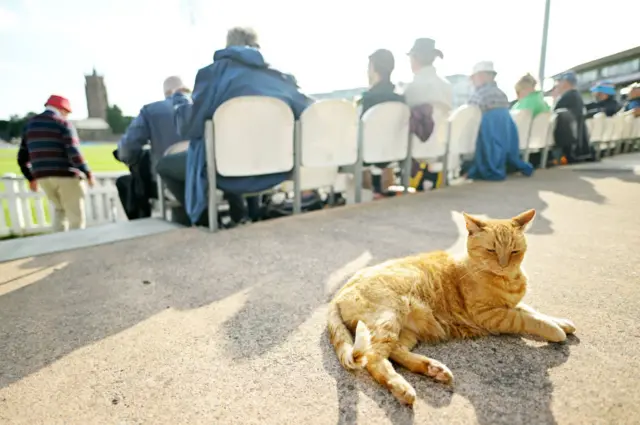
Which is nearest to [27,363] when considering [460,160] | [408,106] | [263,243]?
[263,243]

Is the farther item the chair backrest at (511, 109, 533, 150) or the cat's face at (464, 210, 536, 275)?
the chair backrest at (511, 109, 533, 150)

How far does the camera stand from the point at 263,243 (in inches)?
82.9

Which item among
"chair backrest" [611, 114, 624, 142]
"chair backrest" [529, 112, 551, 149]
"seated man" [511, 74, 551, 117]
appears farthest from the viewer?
"chair backrest" [611, 114, 624, 142]

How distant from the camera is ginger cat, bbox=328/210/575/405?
0.99 metres

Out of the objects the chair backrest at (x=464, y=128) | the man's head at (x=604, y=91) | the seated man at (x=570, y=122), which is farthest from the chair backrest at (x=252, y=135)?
the man's head at (x=604, y=91)

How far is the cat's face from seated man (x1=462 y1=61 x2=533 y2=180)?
3.79 metres

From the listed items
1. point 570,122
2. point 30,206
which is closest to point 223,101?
point 30,206

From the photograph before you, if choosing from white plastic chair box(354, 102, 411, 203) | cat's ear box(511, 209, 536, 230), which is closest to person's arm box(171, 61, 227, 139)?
white plastic chair box(354, 102, 411, 203)

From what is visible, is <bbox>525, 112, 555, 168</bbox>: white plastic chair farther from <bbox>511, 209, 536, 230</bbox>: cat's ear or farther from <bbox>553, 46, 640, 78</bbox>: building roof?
<bbox>553, 46, 640, 78</bbox>: building roof

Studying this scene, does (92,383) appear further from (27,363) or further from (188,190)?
(188,190)

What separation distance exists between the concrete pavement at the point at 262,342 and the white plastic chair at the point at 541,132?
3.41 meters

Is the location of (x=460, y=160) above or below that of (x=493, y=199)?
above

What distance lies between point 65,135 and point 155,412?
361 centimetres

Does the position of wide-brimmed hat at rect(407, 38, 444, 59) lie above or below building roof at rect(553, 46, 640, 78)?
below
